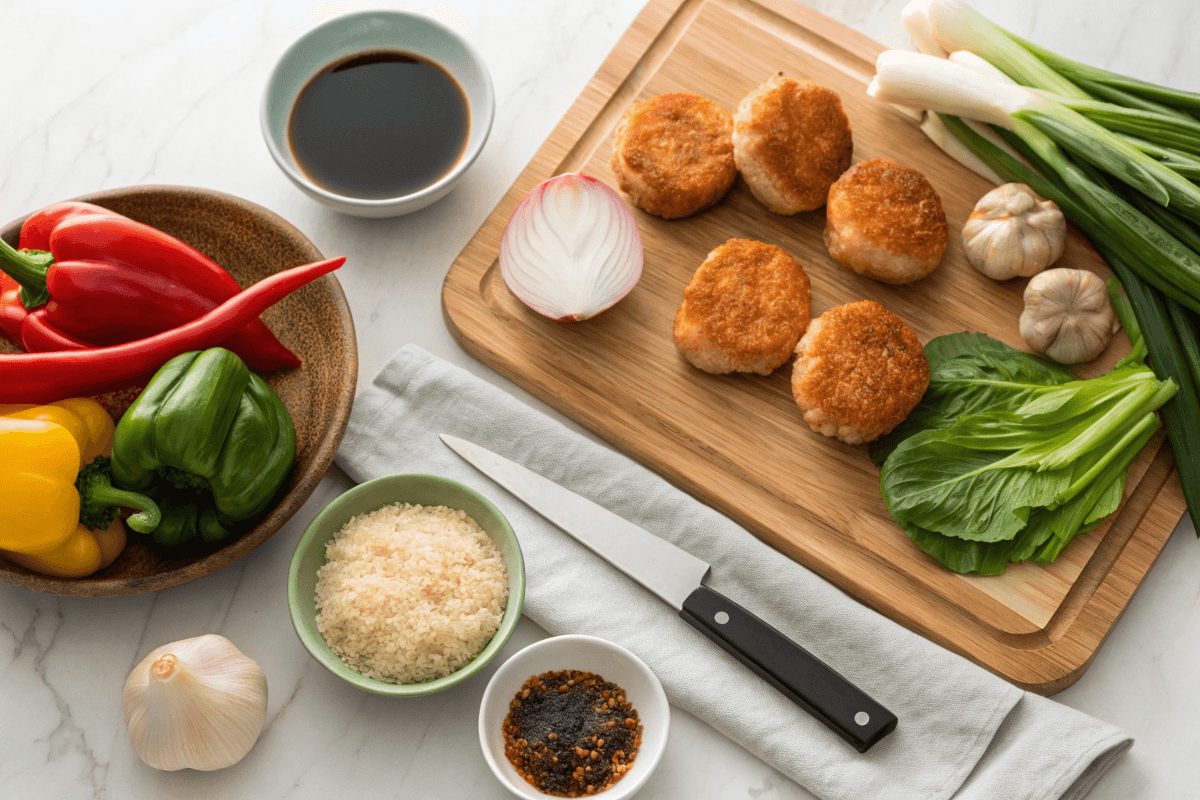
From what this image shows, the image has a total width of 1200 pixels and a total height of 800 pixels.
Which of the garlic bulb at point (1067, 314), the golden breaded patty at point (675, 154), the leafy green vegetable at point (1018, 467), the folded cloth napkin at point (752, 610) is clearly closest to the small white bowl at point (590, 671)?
the folded cloth napkin at point (752, 610)

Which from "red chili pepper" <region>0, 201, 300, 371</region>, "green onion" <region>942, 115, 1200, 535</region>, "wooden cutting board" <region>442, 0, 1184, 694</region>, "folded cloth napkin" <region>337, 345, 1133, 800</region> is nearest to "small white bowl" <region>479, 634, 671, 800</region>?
"folded cloth napkin" <region>337, 345, 1133, 800</region>

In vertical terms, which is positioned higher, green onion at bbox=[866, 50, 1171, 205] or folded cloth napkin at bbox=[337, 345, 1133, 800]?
green onion at bbox=[866, 50, 1171, 205]

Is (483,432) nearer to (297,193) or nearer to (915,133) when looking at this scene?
(297,193)

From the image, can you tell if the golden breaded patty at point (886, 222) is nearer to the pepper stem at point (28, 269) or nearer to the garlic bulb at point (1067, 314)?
the garlic bulb at point (1067, 314)

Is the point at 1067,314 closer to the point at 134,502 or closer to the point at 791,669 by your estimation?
the point at 791,669

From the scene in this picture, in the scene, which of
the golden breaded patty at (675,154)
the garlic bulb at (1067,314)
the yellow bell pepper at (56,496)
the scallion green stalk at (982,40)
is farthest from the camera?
the scallion green stalk at (982,40)

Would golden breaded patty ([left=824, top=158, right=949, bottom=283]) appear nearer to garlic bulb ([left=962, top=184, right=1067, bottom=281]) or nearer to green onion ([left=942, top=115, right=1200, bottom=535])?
garlic bulb ([left=962, top=184, right=1067, bottom=281])

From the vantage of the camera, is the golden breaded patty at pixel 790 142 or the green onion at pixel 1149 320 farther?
the golden breaded patty at pixel 790 142
